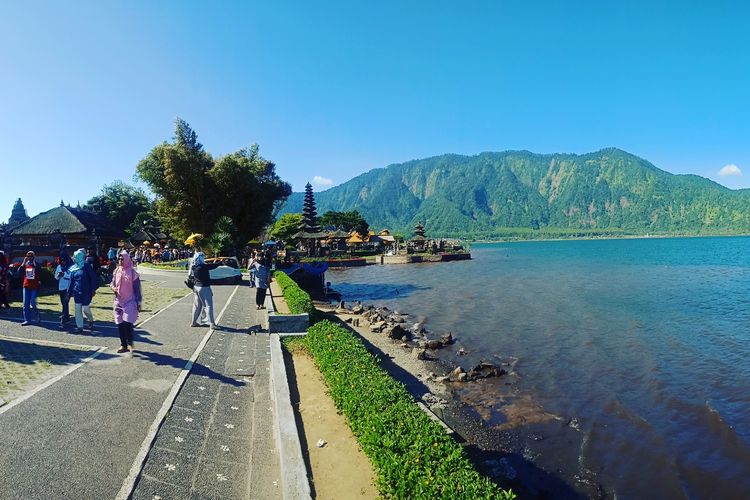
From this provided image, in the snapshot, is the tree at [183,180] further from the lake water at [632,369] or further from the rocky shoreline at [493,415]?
the rocky shoreline at [493,415]

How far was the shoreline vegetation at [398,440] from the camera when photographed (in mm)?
4172

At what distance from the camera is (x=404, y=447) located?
4.87m

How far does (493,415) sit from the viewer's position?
1037 cm

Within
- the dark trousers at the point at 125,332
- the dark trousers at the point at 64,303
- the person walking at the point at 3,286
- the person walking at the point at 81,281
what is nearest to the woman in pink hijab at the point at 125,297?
the dark trousers at the point at 125,332

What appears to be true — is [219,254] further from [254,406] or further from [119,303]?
[254,406]

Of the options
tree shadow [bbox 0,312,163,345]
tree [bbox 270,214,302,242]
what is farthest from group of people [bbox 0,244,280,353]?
tree [bbox 270,214,302,242]

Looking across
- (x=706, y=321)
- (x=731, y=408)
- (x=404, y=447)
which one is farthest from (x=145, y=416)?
(x=706, y=321)

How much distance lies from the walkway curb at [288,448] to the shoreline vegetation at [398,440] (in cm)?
88

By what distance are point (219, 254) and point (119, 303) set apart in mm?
20649

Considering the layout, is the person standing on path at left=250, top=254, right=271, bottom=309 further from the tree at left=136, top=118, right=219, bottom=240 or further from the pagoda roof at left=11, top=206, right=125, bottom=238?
the pagoda roof at left=11, top=206, right=125, bottom=238

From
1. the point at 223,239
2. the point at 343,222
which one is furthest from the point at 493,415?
the point at 343,222

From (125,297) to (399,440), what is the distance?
260 inches

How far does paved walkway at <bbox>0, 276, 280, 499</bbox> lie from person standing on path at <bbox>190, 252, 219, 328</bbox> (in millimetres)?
2380

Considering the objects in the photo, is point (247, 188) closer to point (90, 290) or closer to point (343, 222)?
point (90, 290)
